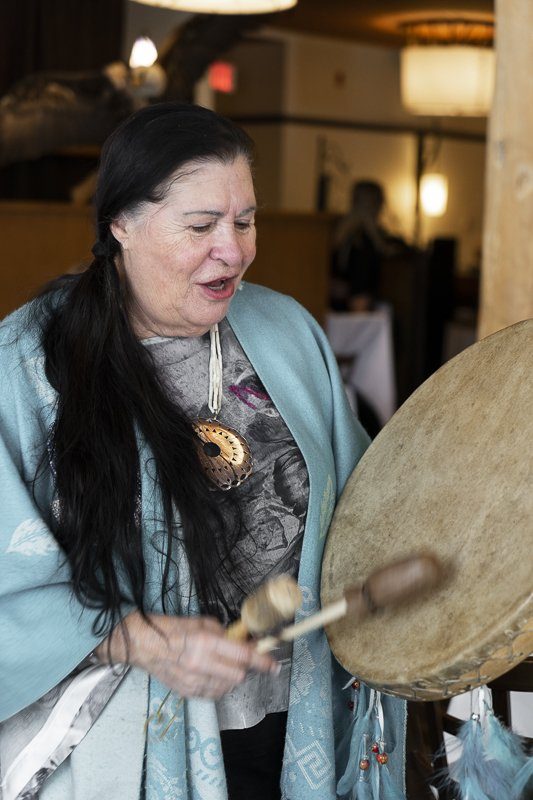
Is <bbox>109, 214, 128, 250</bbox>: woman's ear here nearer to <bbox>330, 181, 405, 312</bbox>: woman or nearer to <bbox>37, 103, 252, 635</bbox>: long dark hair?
<bbox>37, 103, 252, 635</bbox>: long dark hair

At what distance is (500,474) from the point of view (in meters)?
1.26

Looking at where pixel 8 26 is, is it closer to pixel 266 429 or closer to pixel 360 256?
pixel 360 256

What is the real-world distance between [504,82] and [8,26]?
14.4ft

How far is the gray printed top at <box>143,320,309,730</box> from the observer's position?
141 cm

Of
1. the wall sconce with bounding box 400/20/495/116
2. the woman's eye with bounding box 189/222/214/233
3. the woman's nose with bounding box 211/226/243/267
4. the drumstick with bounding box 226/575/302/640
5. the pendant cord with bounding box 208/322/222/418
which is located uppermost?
the wall sconce with bounding box 400/20/495/116

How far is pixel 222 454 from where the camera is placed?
1.41m

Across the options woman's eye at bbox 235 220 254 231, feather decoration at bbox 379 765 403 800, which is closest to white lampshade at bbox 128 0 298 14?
woman's eye at bbox 235 220 254 231

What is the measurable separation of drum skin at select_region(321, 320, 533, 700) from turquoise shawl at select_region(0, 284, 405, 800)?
0.08 m

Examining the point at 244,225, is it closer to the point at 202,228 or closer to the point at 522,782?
the point at 202,228

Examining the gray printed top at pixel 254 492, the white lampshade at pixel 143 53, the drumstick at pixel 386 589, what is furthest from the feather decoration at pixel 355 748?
the white lampshade at pixel 143 53

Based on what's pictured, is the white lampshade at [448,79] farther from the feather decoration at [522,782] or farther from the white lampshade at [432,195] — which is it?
the feather decoration at [522,782]

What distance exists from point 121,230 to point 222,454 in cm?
33

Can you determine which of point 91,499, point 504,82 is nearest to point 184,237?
point 91,499

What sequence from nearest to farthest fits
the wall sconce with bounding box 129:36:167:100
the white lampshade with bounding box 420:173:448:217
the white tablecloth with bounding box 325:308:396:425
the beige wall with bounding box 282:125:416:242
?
the wall sconce with bounding box 129:36:167:100 → the white tablecloth with bounding box 325:308:396:425 → the beige wall with bounding box 282:125:416:242 → the white lampshade with bounding box 420:173:448:217
